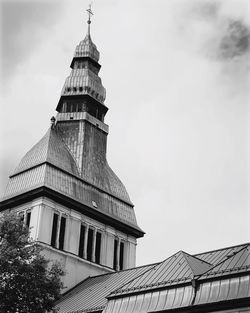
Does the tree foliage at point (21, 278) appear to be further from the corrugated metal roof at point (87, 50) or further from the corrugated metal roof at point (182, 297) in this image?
the corrugated metal roof at point (87, 50)

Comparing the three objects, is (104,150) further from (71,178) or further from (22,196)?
(22,196)

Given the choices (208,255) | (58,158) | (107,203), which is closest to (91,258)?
Result: (107,203)

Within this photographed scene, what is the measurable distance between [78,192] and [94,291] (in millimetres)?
10419

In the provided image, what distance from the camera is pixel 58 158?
2106 inches

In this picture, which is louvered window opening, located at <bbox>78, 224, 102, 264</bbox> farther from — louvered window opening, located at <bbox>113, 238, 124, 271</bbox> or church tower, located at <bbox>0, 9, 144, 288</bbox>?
louvered window opening, located at <bbox>113, 238, 124, 271</bbox>

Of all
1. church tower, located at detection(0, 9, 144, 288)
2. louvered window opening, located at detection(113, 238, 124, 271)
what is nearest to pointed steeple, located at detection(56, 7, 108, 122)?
church tower, located at detection(0, 9, 144, 288)

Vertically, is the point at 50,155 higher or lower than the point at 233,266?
higher

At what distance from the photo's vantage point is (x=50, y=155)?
173 feet

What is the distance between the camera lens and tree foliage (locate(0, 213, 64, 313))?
32875mm

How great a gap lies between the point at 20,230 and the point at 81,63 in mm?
30324

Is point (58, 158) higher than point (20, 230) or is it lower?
higher

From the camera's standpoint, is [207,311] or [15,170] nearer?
[207,311]

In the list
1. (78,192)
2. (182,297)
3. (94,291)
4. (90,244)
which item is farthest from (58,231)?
(182,297)

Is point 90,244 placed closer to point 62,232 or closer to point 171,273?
point 62,232
